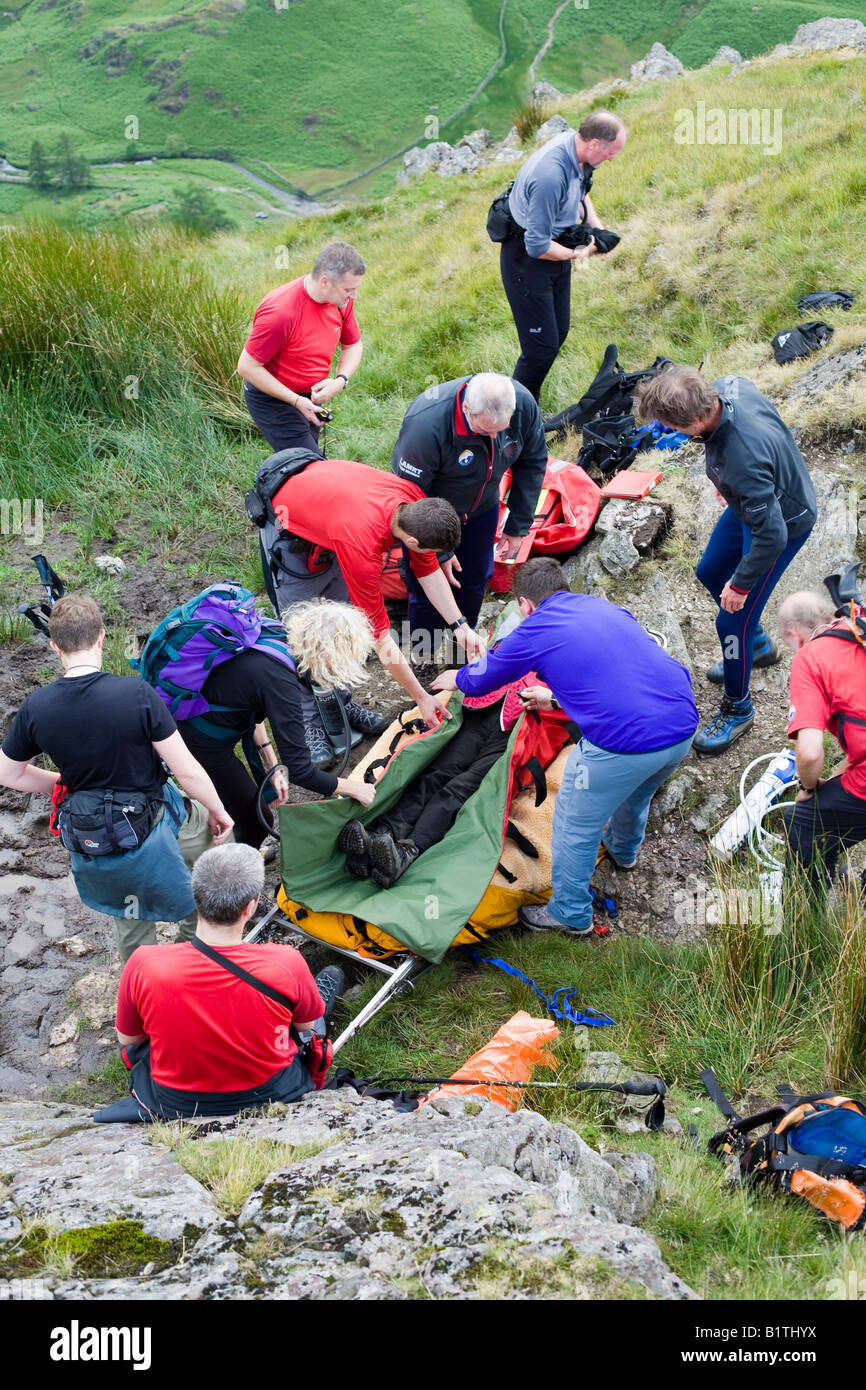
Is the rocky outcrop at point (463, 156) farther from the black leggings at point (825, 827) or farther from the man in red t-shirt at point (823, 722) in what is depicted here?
the black leggings at point (825, 827)

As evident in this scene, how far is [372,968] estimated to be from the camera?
4078mm

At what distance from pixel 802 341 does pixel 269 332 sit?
3999 millimetres

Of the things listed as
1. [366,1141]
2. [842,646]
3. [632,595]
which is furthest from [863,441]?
[366,1141]

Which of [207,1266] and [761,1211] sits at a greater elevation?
[207,1266]

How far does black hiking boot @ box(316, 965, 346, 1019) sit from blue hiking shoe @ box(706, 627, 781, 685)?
276cm

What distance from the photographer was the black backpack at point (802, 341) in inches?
254

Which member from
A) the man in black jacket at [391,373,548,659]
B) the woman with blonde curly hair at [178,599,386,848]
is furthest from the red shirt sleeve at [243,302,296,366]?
the woman with blonde curly hair at [178,599,386,848]

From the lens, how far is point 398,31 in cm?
11538

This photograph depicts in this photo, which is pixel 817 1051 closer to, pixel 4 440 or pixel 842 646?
pixel 842 646

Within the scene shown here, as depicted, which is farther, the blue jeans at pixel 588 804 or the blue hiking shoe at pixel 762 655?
the blue hiking shoe at pixel 762 655

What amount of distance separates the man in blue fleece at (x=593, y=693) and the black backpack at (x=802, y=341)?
3.93 metres

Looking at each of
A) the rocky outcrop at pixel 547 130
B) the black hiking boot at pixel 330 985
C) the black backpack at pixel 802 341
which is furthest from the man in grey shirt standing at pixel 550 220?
the rocky outcrop at pixel 547 130

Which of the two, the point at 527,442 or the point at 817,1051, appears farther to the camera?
the point at 527,442
